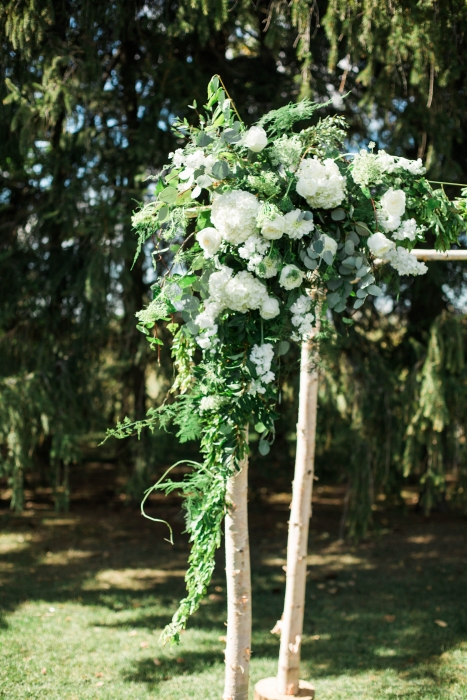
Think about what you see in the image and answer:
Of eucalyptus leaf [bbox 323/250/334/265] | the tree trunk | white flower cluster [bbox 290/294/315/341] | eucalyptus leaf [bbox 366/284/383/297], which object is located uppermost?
eucalyptus leaf [bbox 323/250/334/265]

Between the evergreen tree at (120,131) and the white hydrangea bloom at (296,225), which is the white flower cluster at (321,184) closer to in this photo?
the white hydrangea bloom at (296,225)

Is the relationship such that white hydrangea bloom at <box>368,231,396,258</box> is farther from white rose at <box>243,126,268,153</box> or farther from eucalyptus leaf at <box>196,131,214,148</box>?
eucalyptus leaf at <box>196,131,214,148</box>

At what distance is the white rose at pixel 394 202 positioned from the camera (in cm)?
219

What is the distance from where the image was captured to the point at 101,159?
6.15 metres

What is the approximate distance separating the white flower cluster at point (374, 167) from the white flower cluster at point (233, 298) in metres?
0.53

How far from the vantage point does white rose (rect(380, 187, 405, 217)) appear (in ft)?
7.18

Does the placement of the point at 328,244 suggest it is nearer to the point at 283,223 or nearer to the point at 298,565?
the point at 283,223

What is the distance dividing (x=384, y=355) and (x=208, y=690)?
4.14 meters

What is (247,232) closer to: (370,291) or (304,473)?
(370,291)

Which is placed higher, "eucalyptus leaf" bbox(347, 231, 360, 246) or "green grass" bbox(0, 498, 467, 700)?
"eucalyptus leaf" bbox(347, 231, 360, 246)

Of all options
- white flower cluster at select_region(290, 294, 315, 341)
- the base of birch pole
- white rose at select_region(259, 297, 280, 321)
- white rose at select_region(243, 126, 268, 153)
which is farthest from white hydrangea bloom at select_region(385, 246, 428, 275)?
the base of birch pole

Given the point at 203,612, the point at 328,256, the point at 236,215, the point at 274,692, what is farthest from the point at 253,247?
the point at 203,612

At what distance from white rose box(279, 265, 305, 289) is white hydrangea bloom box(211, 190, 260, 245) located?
17 cm

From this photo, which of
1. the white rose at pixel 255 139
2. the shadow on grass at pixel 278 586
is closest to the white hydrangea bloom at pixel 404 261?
the white rose at pixel 255 139
